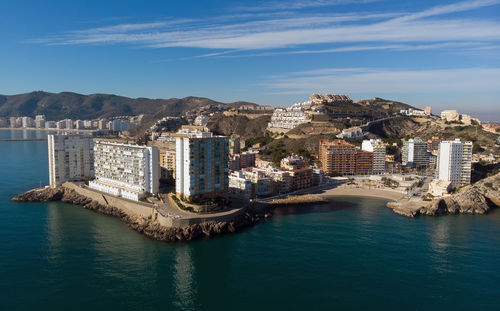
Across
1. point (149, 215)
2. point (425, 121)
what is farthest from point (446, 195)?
point (425, 121)

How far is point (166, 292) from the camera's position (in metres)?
A: 10.2

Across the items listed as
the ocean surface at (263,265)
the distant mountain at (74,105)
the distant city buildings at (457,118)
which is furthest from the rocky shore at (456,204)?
the distant mountain at (74,105)

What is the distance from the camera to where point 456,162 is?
21750 mm

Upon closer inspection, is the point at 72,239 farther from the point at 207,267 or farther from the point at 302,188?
the point at 302,188

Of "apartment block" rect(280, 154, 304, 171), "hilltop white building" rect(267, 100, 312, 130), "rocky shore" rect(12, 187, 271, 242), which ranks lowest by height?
"rocky shore" rect(12, 187, 271, 242)

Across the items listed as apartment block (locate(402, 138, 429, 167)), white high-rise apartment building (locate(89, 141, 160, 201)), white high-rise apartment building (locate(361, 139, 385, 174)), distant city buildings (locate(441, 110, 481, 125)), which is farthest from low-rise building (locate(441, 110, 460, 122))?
white high-rise apartment building (locate(89, 141, 160, 201))

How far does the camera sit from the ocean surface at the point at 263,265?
9.85m

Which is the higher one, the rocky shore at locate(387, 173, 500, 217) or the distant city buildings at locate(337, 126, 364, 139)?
the distant city buildings at locate(337, 126, 364, 139)

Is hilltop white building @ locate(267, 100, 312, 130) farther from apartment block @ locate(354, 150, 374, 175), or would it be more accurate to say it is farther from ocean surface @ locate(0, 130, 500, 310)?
ocean surface @ locate(0, 130, 500, 310)

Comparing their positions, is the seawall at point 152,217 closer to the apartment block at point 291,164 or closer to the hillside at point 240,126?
the apartment block at point 291,164

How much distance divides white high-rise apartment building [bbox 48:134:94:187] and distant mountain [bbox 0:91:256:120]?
75.8 metres

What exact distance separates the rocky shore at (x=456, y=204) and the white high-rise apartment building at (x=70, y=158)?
1762 cm

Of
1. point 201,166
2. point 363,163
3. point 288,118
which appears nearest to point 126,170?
point 201,166

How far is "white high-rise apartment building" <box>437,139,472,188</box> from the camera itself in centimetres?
2161
